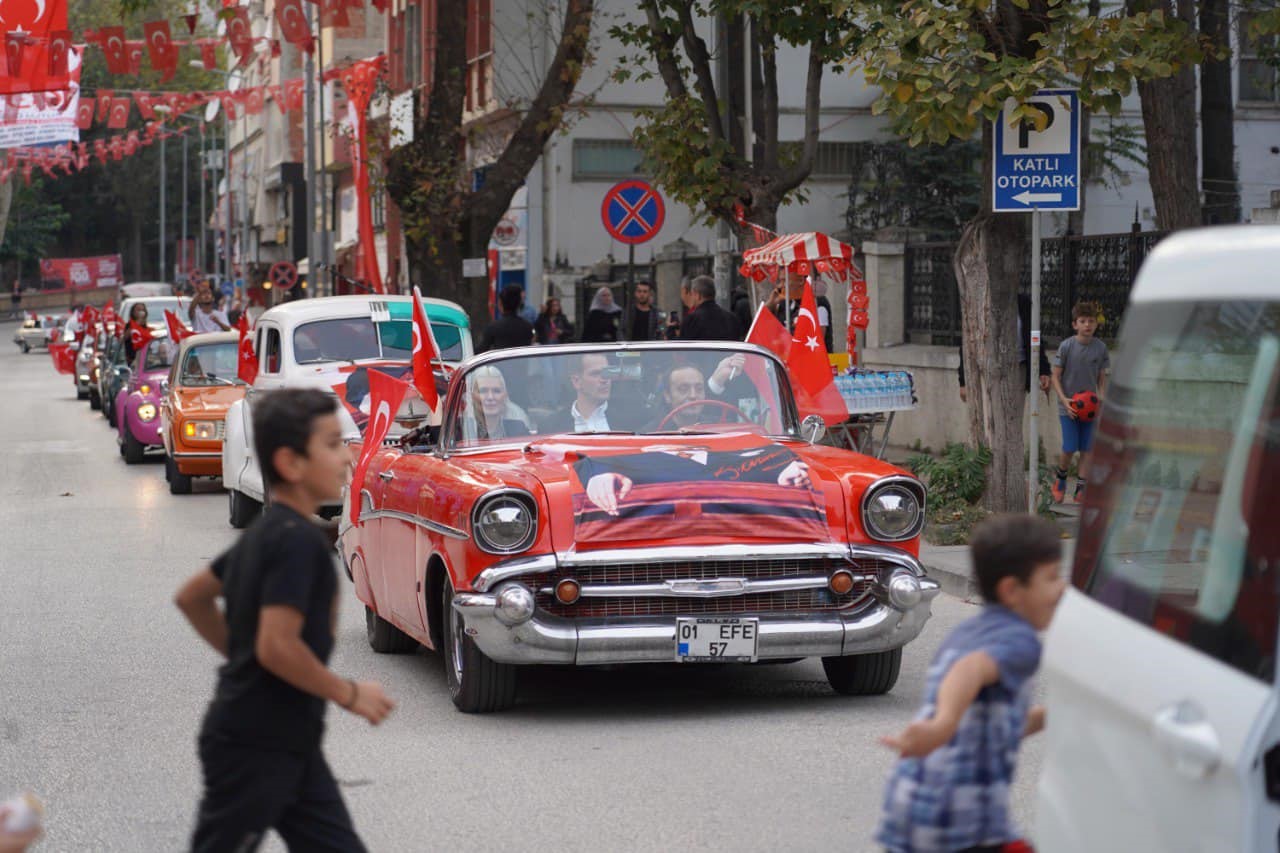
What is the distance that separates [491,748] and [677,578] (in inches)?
39.2

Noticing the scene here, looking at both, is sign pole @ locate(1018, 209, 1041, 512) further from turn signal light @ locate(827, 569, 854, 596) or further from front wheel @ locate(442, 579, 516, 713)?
front wheel @ locate(442, 579, 516, 713)

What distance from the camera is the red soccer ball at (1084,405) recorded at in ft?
52.7

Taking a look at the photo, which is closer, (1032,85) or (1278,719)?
(1278,719)

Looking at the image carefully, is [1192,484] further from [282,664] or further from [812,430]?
[812,430]

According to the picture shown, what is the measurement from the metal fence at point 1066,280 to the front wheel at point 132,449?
30.8 ft

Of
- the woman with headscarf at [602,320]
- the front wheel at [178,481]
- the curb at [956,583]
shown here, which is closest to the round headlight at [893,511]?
the curb at [956,583]

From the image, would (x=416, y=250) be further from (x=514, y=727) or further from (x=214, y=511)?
(x=514, y=727)

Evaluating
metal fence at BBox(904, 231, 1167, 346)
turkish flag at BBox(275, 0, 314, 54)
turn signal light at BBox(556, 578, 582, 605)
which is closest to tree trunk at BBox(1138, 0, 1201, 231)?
metal fence at BBox(904, 231, 1167, 346)

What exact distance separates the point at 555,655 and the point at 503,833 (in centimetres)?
154

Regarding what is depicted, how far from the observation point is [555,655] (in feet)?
26.6

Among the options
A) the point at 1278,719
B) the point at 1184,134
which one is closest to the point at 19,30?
the point at 1184,134

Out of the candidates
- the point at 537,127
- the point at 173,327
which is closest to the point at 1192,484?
the point at 537,127

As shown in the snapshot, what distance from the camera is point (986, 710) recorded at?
402 centimetres

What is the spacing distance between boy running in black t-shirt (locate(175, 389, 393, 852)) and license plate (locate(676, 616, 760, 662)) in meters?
3.76
